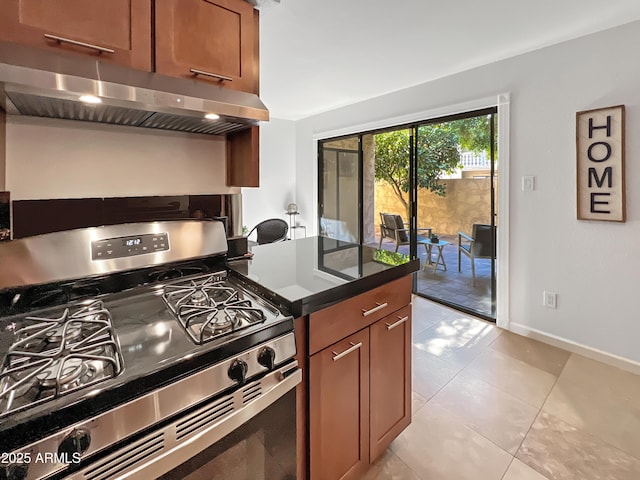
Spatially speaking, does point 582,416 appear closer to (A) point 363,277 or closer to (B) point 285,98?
(A) point 363,277

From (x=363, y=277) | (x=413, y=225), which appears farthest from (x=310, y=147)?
(x=363, y=277)

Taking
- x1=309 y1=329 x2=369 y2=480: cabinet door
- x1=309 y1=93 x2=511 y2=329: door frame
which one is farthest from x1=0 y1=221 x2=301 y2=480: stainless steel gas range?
x1=309 y1=93 x2=511 y2=329: door frame

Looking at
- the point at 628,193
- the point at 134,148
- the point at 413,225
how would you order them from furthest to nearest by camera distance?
the point at 413,225 < the point at 628,193 < the point at 134,148

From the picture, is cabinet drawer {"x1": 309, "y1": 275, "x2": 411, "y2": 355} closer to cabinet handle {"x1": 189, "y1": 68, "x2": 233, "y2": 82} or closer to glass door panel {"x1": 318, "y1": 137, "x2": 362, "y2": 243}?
cabinet handle {"x1": 189, "y1": 68, "x2": 233, "y2": 82}

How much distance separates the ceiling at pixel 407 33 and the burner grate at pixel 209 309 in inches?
50.6

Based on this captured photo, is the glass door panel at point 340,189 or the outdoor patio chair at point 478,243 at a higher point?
the glass door panel at point 340,189

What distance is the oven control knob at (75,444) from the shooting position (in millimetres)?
649

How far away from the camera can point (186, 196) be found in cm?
153

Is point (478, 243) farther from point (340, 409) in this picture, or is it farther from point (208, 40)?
point (208, 40)

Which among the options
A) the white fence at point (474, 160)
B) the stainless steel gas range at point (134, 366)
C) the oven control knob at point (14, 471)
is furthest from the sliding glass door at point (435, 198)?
the oven control knob at point (14, 471)

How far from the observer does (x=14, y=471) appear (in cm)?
60

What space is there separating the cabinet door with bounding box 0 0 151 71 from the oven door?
1.14 meters

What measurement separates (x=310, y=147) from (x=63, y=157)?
415 centimetres

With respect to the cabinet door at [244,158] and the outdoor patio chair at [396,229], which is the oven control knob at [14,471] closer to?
the cabinet door at [244,158]
